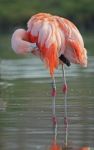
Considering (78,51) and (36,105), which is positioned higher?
(78,51)

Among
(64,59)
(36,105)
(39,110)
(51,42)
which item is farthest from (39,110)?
(51,42)

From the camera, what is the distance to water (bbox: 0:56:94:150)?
12.1m

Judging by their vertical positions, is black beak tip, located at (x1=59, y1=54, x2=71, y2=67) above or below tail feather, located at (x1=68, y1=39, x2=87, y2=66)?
below

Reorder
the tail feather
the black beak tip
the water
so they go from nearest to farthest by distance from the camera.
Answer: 1. the water
2. the tail feather
3. the black beak tip

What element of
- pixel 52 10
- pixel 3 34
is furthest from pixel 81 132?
pixel 52 10

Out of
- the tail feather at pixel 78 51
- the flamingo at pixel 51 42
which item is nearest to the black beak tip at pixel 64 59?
the flamingo at pixel 51 42

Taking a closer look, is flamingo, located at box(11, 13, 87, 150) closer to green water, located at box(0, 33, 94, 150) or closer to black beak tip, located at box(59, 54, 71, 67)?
black beak tip, located at box(59, 54, 71, 67)

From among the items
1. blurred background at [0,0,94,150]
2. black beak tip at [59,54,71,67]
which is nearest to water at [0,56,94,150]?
blurred background at [0,0,94,150]

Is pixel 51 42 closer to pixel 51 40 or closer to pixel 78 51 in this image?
pixel 51 40

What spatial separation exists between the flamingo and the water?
51cm

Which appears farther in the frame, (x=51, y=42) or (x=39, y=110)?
(x=39, y=110)

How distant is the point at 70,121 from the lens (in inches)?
548

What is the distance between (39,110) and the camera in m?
15.2

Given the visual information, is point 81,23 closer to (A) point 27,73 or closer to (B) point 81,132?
(A) point 27,73
